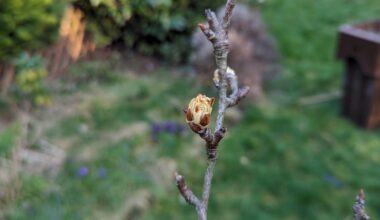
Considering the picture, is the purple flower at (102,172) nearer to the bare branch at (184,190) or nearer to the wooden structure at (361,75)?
the wooden structure at (361,75)

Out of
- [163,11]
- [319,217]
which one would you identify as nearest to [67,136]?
[163,11]

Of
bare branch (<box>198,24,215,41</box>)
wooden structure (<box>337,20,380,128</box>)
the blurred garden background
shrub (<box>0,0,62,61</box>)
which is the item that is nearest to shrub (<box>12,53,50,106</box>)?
the blurred garden background

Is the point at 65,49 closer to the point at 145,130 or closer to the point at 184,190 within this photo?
the point at 145,130

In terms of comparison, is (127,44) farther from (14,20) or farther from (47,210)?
(47,210)

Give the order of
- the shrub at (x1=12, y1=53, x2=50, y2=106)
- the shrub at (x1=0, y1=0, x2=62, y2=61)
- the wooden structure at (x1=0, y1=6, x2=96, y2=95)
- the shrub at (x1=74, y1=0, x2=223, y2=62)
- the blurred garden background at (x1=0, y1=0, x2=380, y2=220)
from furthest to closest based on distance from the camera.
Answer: the shrub at (x1=74, y1=0, x2=223, y2=62) → the wooden structure at (x1=0, y1=6, x2=96, y2=95) → the shrub at (x1=12, y1=53, x2=50, y2=106) → the shrub at (x1=0, y1=0, x2=62, y2=61) → the blurred garden background at (x1=0, y1=0, x2=380, y2=220)

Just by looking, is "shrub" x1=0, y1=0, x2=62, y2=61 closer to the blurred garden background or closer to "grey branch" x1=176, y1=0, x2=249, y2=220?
the blurred garden background

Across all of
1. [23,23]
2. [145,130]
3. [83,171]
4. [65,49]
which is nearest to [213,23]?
[83,171]
